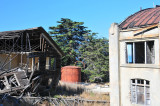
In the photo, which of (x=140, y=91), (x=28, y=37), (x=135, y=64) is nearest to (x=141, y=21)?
(x=135, y=64)

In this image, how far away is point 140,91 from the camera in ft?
38.9

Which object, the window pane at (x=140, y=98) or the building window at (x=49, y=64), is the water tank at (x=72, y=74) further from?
the window pane at (x=140, y=98)

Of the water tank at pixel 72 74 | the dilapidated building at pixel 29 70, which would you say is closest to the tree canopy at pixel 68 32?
the water tank at pixel 72 74

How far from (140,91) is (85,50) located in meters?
26.1

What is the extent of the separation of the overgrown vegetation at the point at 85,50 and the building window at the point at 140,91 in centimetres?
1822

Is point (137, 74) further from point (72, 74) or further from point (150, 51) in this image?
point (72, 74)

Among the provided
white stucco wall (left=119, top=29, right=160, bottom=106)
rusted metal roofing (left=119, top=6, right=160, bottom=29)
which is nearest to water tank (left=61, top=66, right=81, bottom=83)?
rusted metal roofing (left=119, top=6, right=160, bottom=29)

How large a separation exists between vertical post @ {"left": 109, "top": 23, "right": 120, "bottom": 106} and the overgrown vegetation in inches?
680

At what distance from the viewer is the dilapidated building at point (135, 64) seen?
11.4 meters

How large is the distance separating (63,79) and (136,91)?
69.7ft

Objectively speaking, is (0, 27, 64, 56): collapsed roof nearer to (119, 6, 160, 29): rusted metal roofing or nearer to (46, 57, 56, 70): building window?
(46, 57, 56, 70): building window

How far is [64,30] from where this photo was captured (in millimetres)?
45938

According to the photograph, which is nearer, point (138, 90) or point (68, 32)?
point (138, 90)

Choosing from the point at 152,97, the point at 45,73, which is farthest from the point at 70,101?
the point at 152,97
